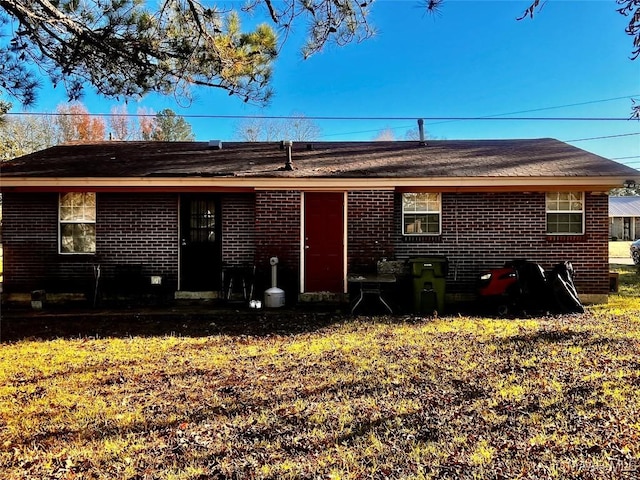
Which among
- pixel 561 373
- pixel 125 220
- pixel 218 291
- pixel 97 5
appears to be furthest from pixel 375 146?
pixel 561 373

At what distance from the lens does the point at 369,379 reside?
4742 millimetres

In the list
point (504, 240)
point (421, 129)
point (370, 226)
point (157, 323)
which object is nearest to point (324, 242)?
point (370, 226)

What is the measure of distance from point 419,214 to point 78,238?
7615 mm

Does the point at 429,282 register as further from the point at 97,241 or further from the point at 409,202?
the point at 97,241

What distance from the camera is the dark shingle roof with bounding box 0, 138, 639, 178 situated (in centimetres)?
916

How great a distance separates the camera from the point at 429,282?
27.7 ft

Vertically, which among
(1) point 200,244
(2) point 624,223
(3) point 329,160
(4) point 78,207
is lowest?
(1) point 200,244

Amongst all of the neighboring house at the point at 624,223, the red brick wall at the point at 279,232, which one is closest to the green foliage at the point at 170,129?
the red brick wall at the point at 279,232

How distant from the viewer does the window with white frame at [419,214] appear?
384 inches

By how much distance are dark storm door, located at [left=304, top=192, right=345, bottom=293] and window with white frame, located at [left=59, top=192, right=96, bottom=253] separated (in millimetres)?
4797

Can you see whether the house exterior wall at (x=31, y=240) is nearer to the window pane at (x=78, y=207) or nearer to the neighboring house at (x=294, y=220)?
the neighboring house at (x=294, y=220)

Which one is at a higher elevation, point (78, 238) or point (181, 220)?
point (181, 220)

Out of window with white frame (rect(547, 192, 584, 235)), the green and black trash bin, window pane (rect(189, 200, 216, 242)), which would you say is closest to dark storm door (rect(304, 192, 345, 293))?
the green and black trash bin

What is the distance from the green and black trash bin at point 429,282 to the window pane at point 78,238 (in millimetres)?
6978
